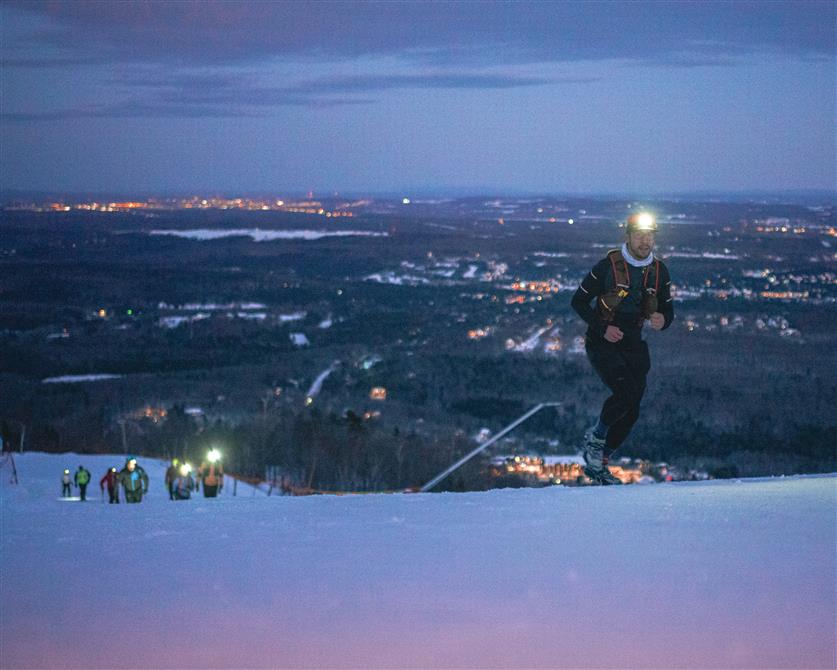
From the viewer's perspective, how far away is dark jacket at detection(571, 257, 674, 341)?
5672 mm

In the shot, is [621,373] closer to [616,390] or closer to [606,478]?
[616,390]

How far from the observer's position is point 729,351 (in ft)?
150

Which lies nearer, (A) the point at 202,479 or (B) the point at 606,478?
(B) the point at 606,478

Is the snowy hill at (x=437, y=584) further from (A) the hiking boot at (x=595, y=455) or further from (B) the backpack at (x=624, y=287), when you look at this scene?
(B) the backpack at (x=624, y=287)

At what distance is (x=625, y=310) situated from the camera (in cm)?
569

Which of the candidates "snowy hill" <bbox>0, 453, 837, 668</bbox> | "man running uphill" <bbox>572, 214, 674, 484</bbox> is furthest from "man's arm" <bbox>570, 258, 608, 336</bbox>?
"snowy hill" <bbox>0, 453, 837, 668</bbox>

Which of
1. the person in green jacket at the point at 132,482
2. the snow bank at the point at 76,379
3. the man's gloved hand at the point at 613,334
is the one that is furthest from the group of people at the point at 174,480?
the snow bank at the point at 76,379

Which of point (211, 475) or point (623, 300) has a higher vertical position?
point (623, 300)

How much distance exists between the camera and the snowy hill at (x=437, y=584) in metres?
3.23

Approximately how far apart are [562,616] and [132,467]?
8734mm

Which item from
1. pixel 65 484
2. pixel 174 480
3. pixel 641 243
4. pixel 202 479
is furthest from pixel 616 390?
pixel 65 484

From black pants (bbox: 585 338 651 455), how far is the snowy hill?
772 mm

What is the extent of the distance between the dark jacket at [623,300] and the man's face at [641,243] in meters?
0.08

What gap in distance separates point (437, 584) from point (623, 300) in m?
2.42
